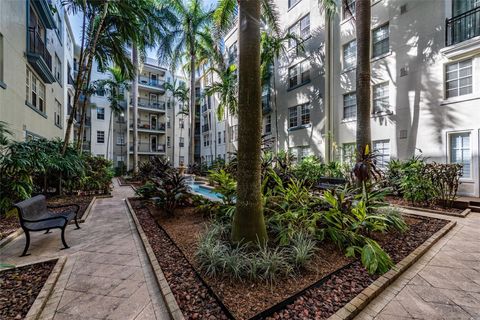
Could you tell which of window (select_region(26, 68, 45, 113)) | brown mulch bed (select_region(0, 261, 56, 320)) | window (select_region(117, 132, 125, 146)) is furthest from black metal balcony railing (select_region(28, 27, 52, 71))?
window (select_region(117, 132, 125, 146))

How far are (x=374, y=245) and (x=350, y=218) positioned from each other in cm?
64

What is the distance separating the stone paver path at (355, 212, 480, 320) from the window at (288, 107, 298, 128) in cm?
1271

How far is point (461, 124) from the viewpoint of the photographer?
337 inches

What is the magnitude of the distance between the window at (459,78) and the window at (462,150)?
5.53 feet

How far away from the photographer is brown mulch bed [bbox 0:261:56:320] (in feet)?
7.93

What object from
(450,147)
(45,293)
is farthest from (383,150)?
(45,293)

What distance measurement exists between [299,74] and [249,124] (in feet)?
46.7

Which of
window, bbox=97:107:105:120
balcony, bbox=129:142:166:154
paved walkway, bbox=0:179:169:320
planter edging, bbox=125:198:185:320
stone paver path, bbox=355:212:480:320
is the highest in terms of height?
window, bbox=97:107:105:120

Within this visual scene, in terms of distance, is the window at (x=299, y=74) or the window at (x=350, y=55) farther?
the window at (x=299, y=74)

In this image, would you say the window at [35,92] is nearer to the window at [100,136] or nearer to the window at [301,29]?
the window at [301,29]

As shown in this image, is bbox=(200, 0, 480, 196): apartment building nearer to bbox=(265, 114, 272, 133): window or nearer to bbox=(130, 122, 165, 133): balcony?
bbox=(265, 114, 272, 133): window

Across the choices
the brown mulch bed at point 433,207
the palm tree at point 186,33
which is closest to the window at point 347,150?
the brown mulch bed at point 433,207

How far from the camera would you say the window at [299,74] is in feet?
49.3

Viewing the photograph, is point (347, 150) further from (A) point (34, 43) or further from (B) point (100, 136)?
(B) point (100, 136)
